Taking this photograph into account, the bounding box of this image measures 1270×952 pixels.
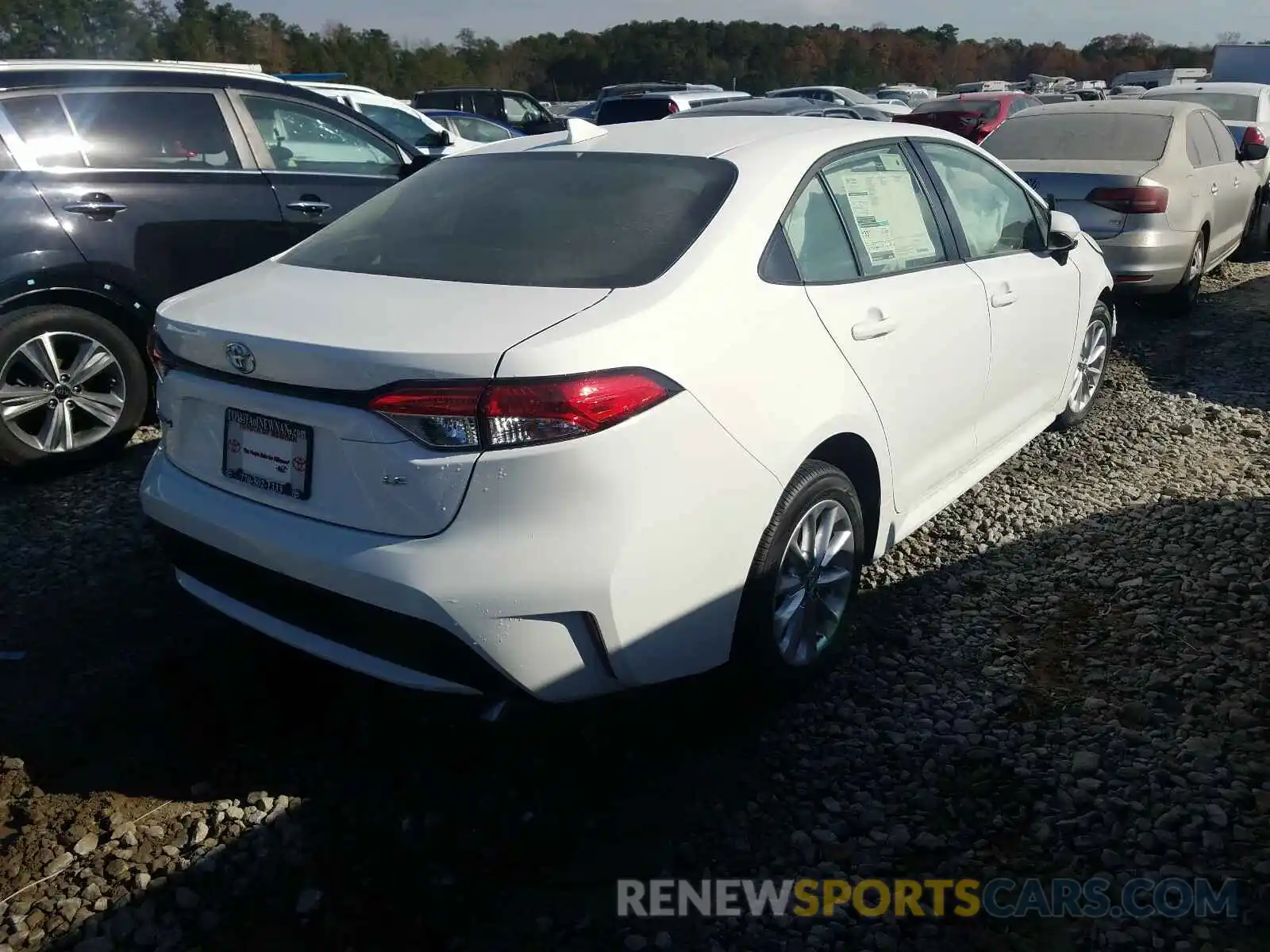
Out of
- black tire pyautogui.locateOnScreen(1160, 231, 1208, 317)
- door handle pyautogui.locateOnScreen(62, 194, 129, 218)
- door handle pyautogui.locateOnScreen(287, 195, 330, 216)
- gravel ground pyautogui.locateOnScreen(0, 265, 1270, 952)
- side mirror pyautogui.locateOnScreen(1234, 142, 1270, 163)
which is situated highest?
door handle pyautogui.locateOnScreen(62, 194, 129, 218)

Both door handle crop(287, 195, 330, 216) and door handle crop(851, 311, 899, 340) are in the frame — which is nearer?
door handle crop(851, 311, 899, 340)

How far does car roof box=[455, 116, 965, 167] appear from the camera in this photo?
3.07m

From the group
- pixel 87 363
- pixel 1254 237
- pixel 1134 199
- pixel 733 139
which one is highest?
pixel 733 139

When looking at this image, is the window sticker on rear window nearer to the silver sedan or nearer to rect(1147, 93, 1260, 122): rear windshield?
the silver sedan

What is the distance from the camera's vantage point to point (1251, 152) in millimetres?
8836

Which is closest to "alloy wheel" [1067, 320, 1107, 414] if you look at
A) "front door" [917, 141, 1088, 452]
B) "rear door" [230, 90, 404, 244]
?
"front door" [917, 141, 1088, 452]

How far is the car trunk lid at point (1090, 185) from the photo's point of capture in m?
6.73

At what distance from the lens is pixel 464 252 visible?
2.82m

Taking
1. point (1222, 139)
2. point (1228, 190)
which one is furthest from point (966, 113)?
point (1228, 190)

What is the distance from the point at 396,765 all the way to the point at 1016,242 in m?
3.18

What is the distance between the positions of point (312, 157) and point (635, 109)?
1221 centimetres

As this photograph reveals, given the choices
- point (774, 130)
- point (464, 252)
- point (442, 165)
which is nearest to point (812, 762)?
point (464, 252)

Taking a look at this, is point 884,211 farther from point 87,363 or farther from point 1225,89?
point 1225,89

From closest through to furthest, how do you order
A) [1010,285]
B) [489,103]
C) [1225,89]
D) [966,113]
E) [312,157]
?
[1010,285], [312,157], [1225,89], [966,113], [489,103]
